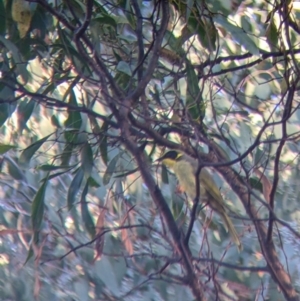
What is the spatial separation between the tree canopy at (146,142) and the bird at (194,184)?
1.8 inches

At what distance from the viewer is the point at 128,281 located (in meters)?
2.73

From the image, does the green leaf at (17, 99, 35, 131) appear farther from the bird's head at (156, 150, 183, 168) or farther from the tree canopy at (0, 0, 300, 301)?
the bird's head at (156, 150, 183, 168)

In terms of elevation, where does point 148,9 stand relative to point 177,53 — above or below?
above

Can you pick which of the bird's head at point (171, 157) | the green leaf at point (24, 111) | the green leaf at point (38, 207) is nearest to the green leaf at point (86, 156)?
the green leaf at point (38, 207)

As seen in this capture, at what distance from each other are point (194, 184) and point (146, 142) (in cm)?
57

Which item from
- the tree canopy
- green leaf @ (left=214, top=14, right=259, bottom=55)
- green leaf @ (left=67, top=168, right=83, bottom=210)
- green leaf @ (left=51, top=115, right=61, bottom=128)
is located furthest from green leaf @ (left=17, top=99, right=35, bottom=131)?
green leaf @ (left=214, top=14, right=259, bottom=55)

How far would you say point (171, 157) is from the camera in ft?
8.07

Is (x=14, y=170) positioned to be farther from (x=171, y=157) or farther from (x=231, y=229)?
(x=231, y=229)

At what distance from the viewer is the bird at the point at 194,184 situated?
2.27m

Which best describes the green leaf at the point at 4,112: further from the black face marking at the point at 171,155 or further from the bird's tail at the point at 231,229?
the bird's tail at the point at 231,229

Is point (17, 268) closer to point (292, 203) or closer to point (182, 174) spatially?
point (182, 174)

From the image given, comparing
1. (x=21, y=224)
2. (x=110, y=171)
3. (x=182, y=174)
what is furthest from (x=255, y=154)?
(x=21, y=224)

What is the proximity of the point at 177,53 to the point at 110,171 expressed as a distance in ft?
1.19

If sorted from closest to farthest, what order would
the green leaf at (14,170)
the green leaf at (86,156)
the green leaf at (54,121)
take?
1. the green leaf at (86,156)
2. the green leaf at (54,121)
3. the green leaf at (14,170)
